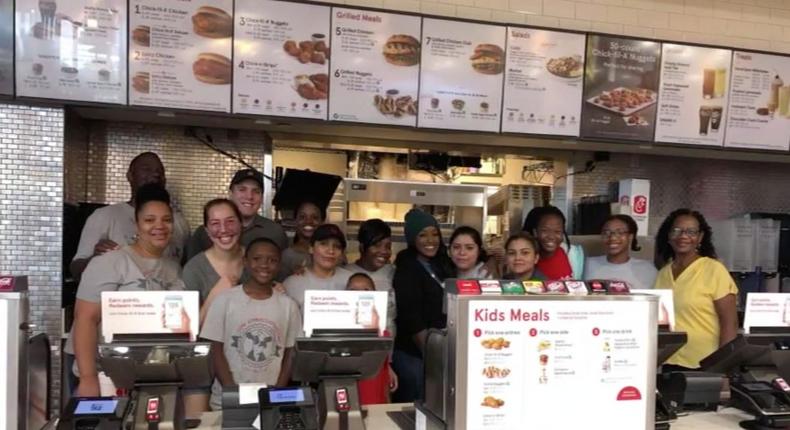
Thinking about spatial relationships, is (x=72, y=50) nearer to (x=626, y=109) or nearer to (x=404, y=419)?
(x=404, y=419)

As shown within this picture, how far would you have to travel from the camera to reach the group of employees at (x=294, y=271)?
6.90ft

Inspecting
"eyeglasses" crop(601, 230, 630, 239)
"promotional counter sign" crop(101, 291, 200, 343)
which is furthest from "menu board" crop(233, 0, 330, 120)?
"promotional counter sign" crop(101, 291, 200, 343)

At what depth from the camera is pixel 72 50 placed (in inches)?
118

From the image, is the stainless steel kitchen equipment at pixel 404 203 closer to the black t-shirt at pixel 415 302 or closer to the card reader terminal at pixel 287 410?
the black t-shirt at pixel 415 302

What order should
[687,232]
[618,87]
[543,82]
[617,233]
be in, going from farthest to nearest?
[618,87] < [543,82] < [617,233] < [687,232]

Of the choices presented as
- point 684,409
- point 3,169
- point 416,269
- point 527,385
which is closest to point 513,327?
point 527,385

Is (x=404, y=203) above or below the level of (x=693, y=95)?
below

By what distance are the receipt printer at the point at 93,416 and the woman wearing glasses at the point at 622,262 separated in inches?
87.3

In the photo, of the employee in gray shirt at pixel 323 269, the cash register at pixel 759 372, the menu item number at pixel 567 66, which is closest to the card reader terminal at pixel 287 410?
the employee in gray shirt at pixel 323 269

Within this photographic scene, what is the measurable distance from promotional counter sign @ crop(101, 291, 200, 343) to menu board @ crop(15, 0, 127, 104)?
187 cm

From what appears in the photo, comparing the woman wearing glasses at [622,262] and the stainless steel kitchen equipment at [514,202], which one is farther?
the stainless steel kitchen equipment at [514,202]

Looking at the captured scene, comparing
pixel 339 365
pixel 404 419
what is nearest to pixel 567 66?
pixel 404 419

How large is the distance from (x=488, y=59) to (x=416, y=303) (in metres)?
1.66

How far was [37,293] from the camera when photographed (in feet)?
9.99
